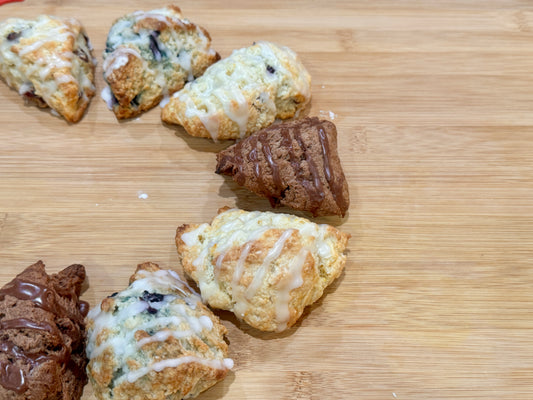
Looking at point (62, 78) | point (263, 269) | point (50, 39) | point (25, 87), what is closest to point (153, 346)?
point (263, 269)

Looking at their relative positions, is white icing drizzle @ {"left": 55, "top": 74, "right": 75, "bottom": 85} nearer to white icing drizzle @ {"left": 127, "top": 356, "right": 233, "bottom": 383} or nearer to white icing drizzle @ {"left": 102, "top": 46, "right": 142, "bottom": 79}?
white icing drizzle @ {"left": 102, "top": 46, "right": 142, "bottom": 79}

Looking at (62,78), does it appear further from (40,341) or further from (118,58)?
(40,341)

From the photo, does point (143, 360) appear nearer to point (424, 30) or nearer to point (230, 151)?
point (230, 151)

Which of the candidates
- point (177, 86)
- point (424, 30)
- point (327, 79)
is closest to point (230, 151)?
point (177, 86)

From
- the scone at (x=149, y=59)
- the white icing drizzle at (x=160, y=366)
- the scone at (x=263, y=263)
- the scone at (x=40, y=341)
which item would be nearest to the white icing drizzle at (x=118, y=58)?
the scone at (x=149, y=59)

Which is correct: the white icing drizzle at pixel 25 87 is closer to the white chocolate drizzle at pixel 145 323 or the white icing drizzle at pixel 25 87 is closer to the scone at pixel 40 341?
the scone at pixel 40 341

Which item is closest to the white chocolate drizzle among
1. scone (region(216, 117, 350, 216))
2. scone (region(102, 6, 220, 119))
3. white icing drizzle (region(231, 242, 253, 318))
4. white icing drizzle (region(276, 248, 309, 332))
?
white icing drizzle (region(231, 242, 253, 318))

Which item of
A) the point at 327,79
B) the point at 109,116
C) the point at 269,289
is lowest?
the point at 269,289
